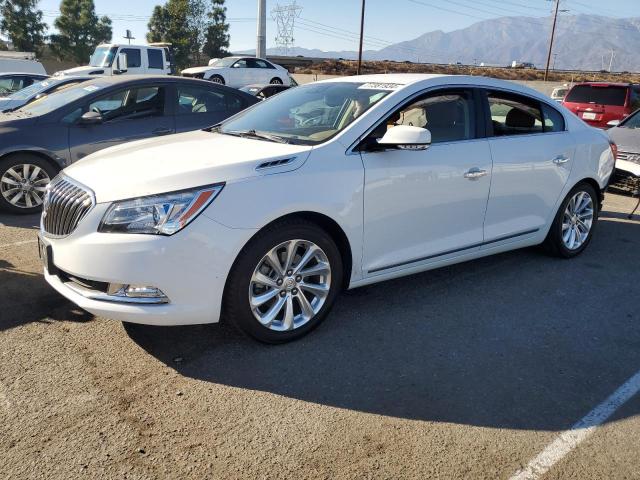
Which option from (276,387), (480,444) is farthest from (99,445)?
(480,444)

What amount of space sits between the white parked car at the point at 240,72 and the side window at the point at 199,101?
16.9 meters

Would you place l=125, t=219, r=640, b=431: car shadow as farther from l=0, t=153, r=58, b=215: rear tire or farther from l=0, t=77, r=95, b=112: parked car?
l=0, t=77, r=95, b=112: parked car

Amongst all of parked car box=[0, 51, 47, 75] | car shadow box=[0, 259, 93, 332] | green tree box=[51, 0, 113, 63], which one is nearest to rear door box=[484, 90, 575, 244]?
car shadow box=[0, 259, 93, 332]

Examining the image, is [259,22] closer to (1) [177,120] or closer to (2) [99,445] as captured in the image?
(1) [177,120]

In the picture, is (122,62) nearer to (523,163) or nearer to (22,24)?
(523,163)

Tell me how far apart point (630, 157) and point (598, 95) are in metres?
5.88

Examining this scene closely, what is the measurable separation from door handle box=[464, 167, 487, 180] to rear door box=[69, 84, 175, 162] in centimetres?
415

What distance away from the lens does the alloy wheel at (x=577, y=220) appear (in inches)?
206

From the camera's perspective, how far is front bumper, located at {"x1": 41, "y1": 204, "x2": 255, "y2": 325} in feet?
9.70

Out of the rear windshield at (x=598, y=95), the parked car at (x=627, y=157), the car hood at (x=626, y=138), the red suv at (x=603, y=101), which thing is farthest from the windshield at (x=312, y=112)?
the rear windshield at (x=598, y=95)

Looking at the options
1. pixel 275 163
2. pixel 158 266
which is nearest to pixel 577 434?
pixel 275 163

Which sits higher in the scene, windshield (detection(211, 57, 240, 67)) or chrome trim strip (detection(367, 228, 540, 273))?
windshield (detection(211, 57, 240, 67))

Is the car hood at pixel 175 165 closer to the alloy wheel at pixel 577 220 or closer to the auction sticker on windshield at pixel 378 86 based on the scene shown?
the auction sticker on windshield at pixel 378 86

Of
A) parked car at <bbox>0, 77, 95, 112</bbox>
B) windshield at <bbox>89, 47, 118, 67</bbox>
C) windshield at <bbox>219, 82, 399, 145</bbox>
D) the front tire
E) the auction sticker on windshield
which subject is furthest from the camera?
windshield at <bbox>89, 47, 118, 67</bbox>
